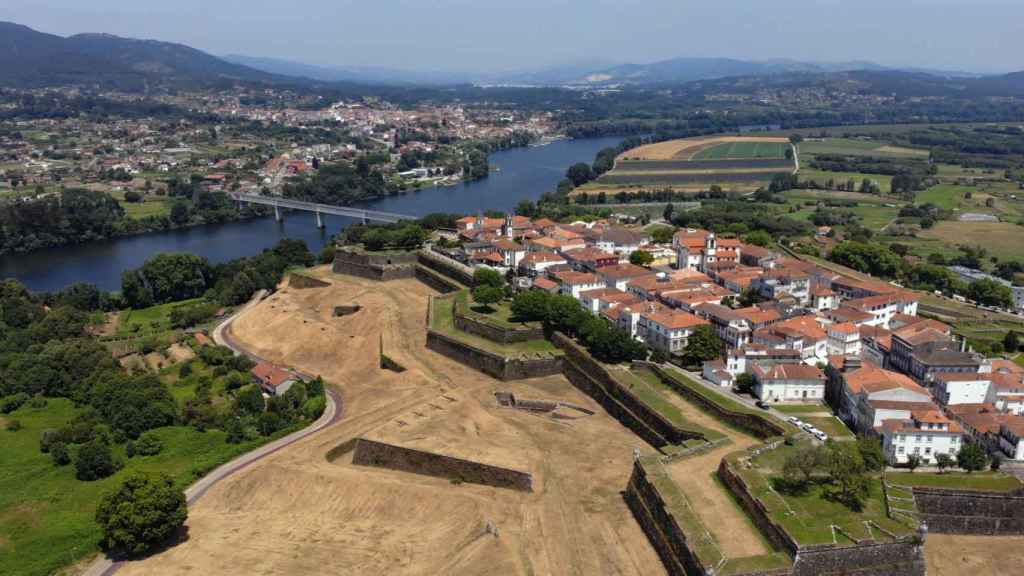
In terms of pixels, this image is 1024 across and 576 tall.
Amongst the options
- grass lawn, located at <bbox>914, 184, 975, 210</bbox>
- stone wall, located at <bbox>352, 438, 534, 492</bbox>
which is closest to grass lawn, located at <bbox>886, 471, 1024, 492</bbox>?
stone wall, located at <bbox>352, 438, 534, 492</bbox>

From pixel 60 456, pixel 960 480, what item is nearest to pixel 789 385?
pixel 960 480

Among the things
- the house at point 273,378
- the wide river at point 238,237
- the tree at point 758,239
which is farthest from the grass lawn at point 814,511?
the wide river at point 238,237

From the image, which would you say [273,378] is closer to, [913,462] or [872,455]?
[872,455]

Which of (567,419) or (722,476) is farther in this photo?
(567,419)

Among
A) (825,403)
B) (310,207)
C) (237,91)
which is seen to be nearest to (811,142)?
(310,207)

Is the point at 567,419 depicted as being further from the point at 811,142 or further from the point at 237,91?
the point at 237,91

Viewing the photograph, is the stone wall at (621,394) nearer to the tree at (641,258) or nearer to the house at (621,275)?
the house at (621,275)

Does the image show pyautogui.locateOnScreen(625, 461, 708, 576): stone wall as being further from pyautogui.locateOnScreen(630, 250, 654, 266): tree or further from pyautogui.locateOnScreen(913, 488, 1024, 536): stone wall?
pyautogui.locateOnScreen(630, 250, 654, 266): tree
